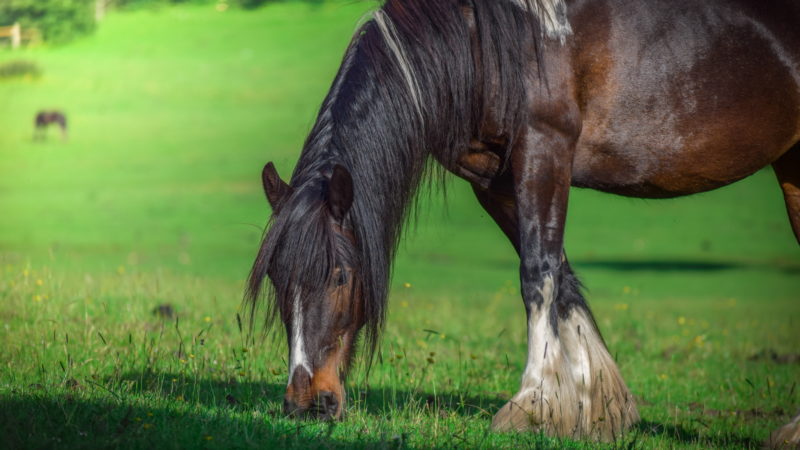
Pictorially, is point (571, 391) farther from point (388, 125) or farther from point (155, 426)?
point (155, 426)

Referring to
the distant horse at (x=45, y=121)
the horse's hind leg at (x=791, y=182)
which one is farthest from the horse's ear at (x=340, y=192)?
the distant horse at (x=45, y=121)

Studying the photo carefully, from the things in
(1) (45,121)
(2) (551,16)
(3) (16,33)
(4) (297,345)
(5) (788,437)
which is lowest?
(5) (788,437)

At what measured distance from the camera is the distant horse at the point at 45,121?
34906mm

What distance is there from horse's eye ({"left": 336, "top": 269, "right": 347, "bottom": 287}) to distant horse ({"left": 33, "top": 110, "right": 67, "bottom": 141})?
108 ft

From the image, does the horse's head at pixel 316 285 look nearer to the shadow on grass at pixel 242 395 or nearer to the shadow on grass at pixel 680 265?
the shadow on grass at pixel 242 395

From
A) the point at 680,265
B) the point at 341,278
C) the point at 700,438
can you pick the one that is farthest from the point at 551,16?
the point at 680,265

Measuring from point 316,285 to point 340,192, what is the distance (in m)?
0.46

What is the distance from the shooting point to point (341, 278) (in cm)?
467

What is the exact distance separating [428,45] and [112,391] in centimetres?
247

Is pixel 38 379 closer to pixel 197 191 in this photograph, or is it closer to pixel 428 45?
pixel 428 45

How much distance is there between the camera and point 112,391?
469cm

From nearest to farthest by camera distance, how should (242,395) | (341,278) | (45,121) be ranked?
(341,278) < (242,395) < (45,121)

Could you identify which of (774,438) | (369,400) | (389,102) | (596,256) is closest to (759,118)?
(774,438)

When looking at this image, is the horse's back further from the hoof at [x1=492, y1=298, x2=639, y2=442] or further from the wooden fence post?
the wooden fence post
